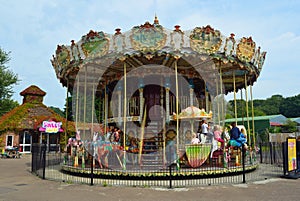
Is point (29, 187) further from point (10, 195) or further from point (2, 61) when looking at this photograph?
point (2, 61)

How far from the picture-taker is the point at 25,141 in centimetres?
2806

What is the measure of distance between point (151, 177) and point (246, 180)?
334cm

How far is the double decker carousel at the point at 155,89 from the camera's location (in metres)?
9.89

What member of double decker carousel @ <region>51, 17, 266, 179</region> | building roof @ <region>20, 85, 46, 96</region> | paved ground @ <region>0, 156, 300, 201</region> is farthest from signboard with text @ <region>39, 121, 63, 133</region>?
paved ground @ <region>0, 156, 300, 201</region>

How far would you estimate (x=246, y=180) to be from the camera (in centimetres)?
891

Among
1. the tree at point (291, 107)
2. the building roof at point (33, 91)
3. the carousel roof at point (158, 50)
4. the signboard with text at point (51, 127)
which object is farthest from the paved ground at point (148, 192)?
the tree at point (291, 107)

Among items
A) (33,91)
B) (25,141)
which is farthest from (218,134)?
(33,91)

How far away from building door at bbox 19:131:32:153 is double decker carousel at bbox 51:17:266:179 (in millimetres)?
16205

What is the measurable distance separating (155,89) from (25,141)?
20.7 m

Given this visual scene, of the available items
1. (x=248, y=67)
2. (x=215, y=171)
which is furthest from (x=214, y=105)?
(x=215, y=171)

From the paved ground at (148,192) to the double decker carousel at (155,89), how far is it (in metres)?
1.43

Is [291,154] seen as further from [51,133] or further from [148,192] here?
[51,133]

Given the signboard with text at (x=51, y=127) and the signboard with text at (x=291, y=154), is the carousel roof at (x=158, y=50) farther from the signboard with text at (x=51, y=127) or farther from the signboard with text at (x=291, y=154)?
the signboard with text at (x=51, y=127)

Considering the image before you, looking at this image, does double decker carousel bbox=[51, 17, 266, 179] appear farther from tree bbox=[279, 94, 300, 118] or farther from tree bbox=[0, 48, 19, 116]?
tree bbox=[279, 94, 300, 118]
